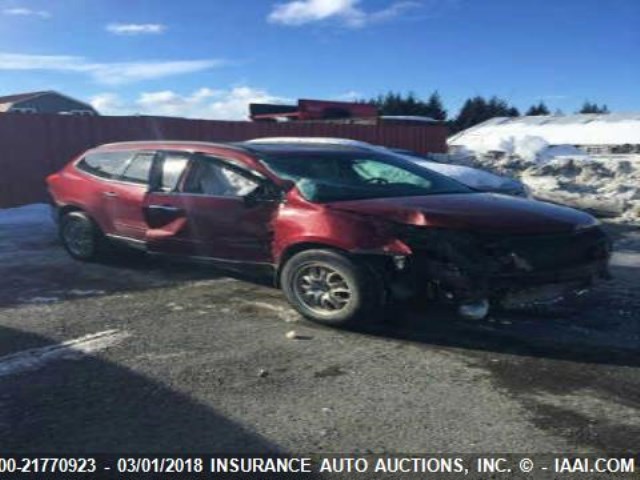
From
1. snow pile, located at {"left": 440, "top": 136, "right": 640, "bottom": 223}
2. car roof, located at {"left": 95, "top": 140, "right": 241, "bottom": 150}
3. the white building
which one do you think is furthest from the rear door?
the white building

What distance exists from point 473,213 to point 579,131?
42.8 m

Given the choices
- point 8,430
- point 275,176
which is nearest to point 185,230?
point 275,176

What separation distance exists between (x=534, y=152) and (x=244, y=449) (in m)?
25.6

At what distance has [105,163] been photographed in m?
7.52

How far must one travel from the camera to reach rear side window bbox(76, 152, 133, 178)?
7266 millimetres

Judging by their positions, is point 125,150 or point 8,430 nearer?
point 8,430

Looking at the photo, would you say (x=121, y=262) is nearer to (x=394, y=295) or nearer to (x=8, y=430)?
(x=394, y=295)

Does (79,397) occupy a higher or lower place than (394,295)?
lower

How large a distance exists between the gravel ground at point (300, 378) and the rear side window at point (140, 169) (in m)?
1.22

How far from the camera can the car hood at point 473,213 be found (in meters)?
4.94

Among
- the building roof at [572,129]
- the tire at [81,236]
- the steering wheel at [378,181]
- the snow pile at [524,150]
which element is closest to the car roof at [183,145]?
the tire at [81,236]

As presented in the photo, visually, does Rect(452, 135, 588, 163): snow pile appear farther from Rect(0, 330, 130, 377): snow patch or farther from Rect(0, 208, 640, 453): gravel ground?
Rect(0, 330, 130, 377): snow patch

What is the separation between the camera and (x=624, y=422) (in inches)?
142

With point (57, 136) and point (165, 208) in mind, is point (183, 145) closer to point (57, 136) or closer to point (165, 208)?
point (165, 208)
